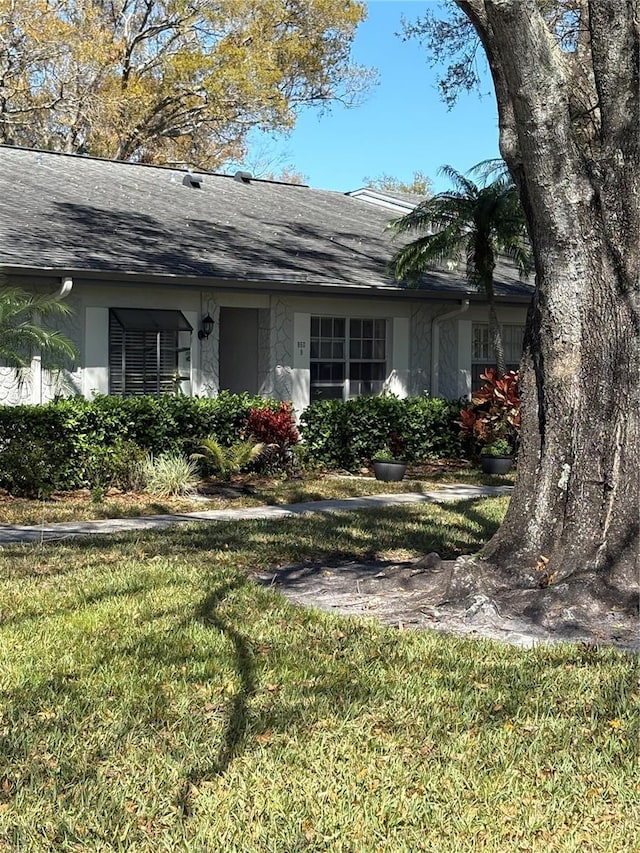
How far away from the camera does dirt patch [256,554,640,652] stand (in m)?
6.24

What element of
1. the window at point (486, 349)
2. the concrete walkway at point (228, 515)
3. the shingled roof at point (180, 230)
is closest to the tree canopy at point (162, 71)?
the shingled roof at point (180, 230)

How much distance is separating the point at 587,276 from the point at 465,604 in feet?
7.69

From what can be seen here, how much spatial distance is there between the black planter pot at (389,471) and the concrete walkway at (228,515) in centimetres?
80

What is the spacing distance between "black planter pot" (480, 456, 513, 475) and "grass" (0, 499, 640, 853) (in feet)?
27.4

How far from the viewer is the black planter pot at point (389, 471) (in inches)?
559

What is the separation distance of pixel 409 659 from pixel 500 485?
8.54m

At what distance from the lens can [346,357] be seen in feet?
55.3

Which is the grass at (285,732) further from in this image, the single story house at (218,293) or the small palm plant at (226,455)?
Answer: the single story house at (218,293)

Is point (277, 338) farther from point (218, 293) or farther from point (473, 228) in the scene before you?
point (473, 228)

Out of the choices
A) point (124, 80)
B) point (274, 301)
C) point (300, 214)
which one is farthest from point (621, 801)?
point (124, 80)

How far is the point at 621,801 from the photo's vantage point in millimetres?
4121

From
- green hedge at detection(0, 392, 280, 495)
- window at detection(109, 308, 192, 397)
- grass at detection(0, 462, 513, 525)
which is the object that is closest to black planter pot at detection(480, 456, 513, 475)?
grass at detection(0, 462, 513, 525)

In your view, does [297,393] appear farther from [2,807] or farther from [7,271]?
[2,807]

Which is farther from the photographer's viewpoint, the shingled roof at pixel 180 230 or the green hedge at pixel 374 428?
the green hedge at pixel 374 428
